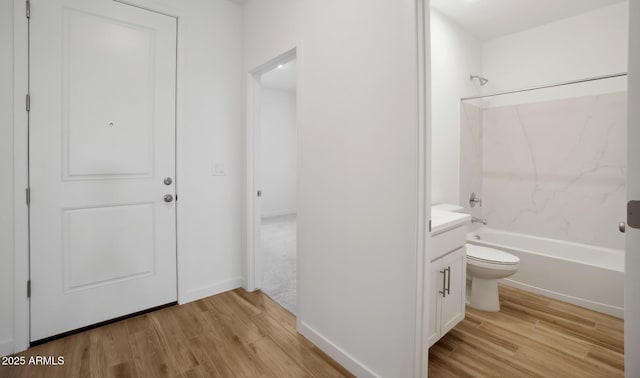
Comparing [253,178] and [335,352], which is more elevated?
[253,178]

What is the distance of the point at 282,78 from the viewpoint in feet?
17.5

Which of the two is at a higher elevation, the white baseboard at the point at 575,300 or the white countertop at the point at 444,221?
the white countertop at the point at 444,221

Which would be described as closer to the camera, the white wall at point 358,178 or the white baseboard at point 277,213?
the white wall at point 358,178

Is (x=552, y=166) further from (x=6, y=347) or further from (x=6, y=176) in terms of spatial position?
(x=6, y=347)

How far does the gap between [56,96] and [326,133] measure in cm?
181

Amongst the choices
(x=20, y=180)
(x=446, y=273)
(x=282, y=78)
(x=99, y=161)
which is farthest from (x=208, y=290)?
(x=282, y=78)

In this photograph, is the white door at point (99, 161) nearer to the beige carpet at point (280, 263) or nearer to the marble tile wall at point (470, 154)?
the beige carpet at point (280, 263)

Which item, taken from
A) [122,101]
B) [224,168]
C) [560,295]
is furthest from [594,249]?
[122,101]

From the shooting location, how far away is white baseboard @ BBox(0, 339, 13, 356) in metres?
1.72

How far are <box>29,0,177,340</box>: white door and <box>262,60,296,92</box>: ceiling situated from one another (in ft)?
8.73

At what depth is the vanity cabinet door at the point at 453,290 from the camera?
1756mm

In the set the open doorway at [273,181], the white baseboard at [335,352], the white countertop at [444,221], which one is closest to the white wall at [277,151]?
the open doorway at [273,181]

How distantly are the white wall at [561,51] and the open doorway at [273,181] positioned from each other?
2.43 meters

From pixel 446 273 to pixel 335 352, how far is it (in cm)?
84
